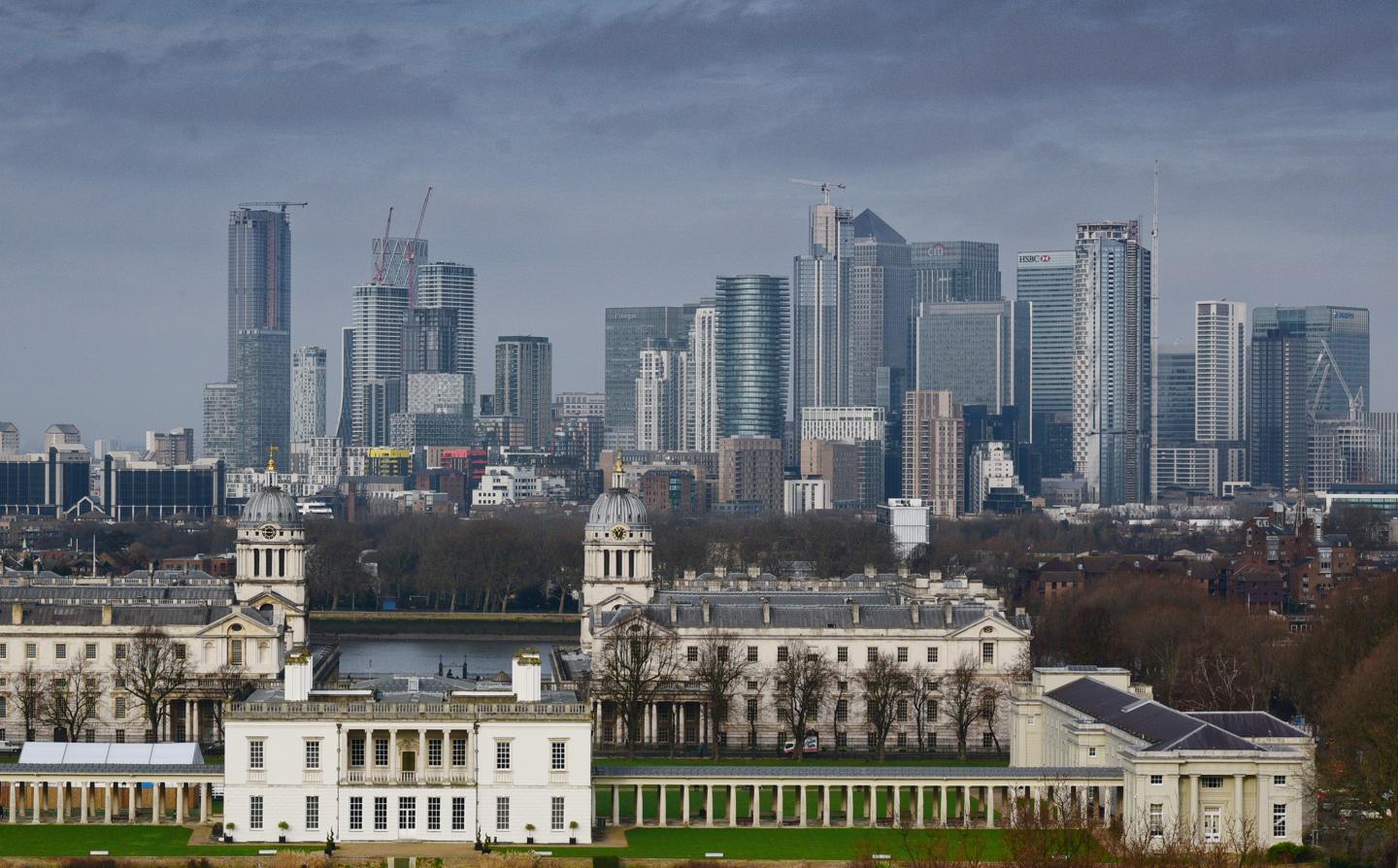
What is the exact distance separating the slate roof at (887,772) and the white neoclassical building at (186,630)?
23.3 meters

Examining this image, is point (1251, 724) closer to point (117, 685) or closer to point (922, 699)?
point (922, 699)

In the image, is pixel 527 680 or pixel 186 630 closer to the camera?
pixel 527 680

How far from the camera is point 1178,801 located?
74.2 metres

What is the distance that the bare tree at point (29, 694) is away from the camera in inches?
3797

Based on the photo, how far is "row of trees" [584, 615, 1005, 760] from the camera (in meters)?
97.6

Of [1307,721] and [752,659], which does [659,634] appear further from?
[1307,721]

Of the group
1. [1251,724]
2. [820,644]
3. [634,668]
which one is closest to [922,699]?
[820,644]

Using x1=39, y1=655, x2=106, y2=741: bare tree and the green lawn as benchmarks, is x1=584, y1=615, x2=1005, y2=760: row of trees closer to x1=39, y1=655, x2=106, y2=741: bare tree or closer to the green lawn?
x1=39, y1=655, x2=106, y2=741: bare tree

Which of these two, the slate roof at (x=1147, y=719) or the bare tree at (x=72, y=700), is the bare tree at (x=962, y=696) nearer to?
the slate roof at (x=1147, y=719)

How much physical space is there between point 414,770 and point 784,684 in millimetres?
27588

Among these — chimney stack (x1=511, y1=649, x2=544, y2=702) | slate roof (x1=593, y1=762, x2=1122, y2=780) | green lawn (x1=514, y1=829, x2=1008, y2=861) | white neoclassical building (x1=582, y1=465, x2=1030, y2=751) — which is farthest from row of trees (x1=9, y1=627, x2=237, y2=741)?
green lawn (x1=514, y1=829, x2=1008, y2=861)

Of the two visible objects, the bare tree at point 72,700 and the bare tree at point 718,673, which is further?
the bare tree at point 718,673

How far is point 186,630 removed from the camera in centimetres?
10288

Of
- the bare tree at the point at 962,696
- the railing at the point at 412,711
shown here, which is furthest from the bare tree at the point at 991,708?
the railing at the point at 412,711
